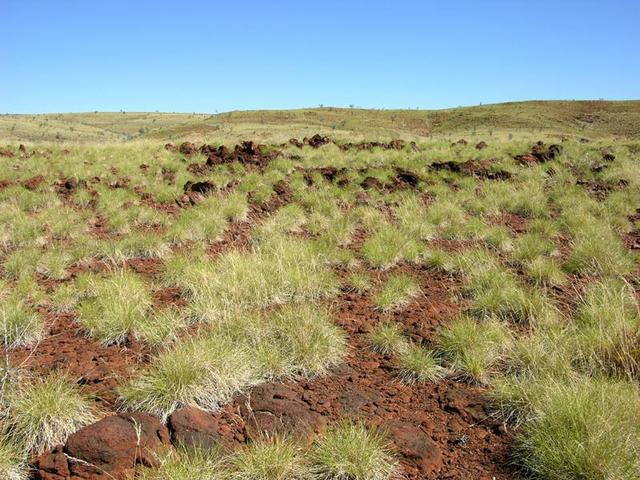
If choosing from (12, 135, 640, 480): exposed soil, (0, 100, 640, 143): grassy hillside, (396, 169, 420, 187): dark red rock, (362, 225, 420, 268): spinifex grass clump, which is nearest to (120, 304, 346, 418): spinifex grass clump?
(12, 135, 640, 480): exposed soil

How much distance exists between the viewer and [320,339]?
4328 mm

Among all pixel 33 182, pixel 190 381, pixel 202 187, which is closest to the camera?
pixel 190 381

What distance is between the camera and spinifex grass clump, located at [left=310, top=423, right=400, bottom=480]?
287cm

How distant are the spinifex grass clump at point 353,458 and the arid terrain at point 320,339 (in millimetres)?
13

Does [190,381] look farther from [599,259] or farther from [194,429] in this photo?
[599,259]

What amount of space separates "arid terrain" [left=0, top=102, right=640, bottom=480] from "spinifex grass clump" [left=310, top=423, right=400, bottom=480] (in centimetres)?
1

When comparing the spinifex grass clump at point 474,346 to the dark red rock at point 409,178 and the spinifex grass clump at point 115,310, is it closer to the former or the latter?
the spinifex grass clump at point 115,310

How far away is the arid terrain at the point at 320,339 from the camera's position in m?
2.98

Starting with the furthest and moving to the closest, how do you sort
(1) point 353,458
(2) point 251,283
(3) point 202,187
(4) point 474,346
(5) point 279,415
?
(3) point 202,187 → (2) point 251,283 → (4) point 474,346 → (5) point 279,415 → (1) point 353,458

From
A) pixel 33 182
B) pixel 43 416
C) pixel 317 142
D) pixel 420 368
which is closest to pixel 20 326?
pixel 43 416

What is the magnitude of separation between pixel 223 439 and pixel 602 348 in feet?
10.0

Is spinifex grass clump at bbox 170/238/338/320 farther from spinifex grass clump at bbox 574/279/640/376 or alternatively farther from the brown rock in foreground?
spinifex grass clump at bbox 574/279/640/376

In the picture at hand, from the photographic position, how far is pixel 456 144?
2256 cm

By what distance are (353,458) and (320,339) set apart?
1.48m
